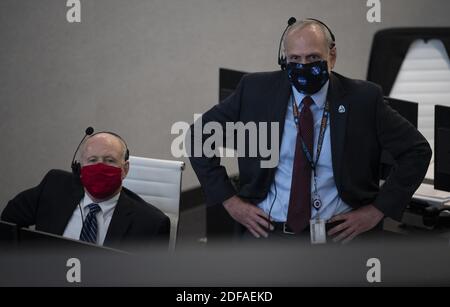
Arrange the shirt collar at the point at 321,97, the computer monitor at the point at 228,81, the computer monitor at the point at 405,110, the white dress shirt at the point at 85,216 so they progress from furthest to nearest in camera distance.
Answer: the computer monitor at the point at 228,81
the computer monitor at the point at 405,110
the white dress shirt at the point at 85,216
the shirt collar at the point at 321,97

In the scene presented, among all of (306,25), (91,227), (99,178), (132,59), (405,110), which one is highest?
(306,25)

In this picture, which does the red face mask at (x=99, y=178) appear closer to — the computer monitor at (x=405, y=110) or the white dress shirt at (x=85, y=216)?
the white dress shirt at (x=85, y=216)

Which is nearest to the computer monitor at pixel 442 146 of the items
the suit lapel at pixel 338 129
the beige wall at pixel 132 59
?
the suit lapel at pixel 338 129

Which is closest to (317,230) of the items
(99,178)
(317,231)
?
(317,231)

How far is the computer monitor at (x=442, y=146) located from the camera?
8.13 ft

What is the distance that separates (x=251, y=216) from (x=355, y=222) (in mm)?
286

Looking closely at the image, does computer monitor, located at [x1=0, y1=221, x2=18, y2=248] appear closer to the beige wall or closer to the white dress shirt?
the white dress shirt

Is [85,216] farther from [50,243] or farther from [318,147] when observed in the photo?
[50,243]

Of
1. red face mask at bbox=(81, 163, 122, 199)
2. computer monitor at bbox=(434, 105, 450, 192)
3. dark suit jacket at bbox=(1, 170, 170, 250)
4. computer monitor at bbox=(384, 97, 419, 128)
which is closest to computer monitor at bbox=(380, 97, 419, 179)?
computer monitor at bbox=(384, 97, 419, 128)

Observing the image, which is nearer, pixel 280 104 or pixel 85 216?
pixel 280 104

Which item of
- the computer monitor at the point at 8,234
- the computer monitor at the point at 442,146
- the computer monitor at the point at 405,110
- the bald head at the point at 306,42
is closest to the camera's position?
the computer monitor at the point at 8,234

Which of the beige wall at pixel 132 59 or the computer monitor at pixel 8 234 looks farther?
the beige wall at pixel 132 59

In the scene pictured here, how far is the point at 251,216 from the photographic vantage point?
215cm

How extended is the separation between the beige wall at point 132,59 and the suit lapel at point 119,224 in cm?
143
